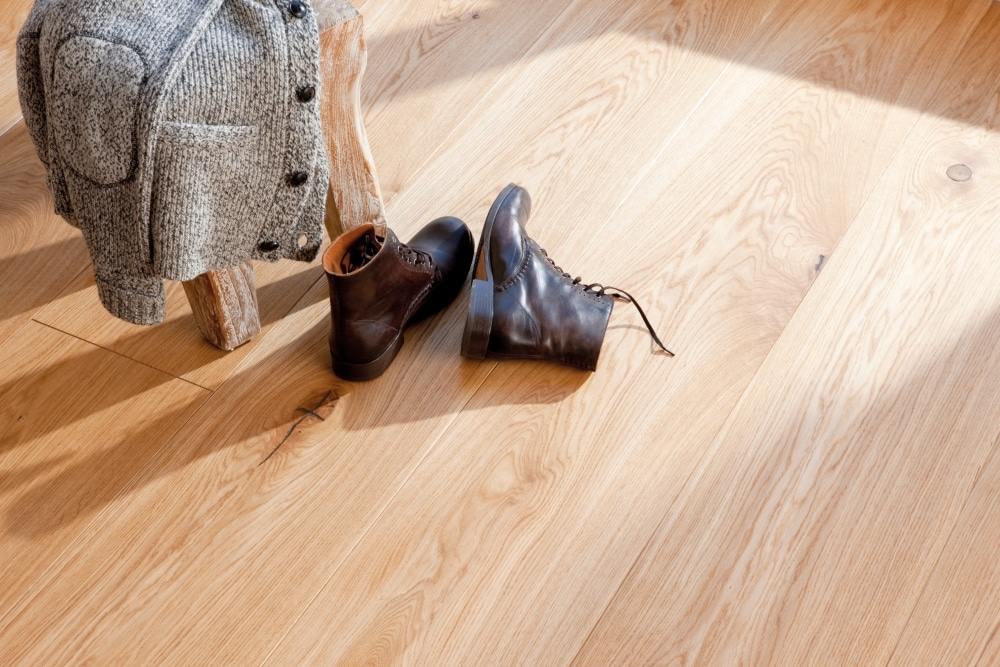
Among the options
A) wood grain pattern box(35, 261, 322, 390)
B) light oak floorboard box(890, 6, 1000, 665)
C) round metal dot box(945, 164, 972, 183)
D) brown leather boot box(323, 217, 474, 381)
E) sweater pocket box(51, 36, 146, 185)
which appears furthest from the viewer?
round metal dot box(945, 164, 972, 183)

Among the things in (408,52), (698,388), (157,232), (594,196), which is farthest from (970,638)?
(408,52)

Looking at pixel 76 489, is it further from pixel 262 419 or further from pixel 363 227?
pixel 363 227

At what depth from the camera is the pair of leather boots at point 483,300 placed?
128cm

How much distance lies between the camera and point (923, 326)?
4.66 feet

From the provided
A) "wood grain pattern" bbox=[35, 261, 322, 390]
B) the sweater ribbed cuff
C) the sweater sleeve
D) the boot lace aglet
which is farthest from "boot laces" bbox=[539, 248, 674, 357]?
the sweater sleeve

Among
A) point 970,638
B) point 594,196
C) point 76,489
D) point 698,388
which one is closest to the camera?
point 970,638

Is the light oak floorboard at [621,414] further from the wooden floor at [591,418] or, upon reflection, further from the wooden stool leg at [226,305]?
the wooden stool leg at [226,305]

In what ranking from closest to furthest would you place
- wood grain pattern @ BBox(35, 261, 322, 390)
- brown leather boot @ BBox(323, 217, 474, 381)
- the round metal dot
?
brown leather boot @ BBox(323, 217, 474, 381) < wood grain pattern @ BBox(35, 261, 322, 390) < the round metal dot

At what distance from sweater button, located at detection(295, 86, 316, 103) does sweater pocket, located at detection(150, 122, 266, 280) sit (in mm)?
61

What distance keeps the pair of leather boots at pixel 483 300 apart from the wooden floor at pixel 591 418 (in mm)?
51

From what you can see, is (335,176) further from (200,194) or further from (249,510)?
(249,510)

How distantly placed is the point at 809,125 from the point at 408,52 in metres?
0.74

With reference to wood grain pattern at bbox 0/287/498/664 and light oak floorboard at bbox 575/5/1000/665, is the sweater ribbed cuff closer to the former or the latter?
wood grain pattern at bbox 0/287/498/664

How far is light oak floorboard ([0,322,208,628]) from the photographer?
1.22 metres
